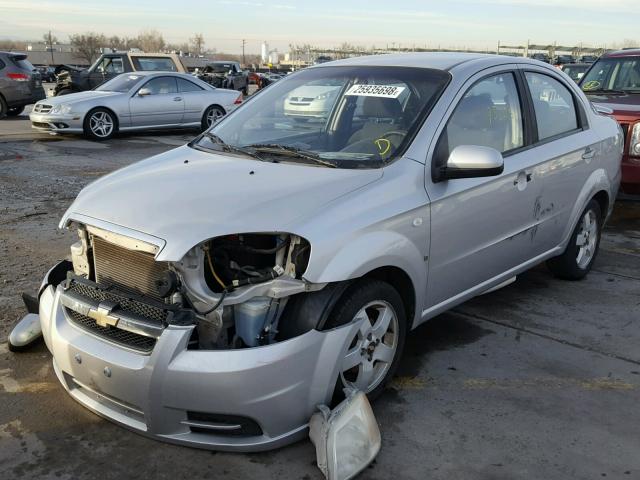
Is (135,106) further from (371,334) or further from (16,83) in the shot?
(371,334)

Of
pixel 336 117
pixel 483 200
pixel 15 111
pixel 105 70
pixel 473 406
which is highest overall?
pixel 336 117

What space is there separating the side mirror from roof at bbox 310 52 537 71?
73cm

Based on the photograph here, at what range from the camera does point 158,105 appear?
1375cm

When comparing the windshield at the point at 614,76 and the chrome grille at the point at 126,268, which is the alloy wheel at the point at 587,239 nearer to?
the chrome grille at the point at 126,268

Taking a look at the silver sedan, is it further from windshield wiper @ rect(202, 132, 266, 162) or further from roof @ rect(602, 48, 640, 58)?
windshield wiper @ rect(202, 132, 266, 162)

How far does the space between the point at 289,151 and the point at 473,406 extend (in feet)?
5.55

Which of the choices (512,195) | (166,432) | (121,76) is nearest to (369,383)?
(166,432)

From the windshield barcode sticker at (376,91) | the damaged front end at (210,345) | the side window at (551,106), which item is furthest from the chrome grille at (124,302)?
the side window at (551,106)

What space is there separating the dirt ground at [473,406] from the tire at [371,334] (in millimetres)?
200

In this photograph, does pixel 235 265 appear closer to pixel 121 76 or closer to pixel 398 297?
pixel 398 297

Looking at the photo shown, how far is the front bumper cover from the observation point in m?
2.62

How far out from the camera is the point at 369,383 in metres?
3.23

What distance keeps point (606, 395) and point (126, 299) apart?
8.45 feet

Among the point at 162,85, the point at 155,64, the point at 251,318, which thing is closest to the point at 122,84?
the point at 162,85
